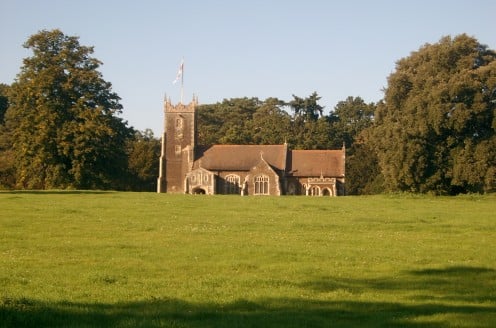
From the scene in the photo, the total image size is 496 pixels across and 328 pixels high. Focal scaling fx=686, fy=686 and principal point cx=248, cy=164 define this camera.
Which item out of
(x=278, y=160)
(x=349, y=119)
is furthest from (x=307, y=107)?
(x=278, y=160)

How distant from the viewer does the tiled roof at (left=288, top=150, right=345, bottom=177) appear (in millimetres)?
79250

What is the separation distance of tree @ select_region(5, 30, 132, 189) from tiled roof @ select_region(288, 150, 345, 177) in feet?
84.1

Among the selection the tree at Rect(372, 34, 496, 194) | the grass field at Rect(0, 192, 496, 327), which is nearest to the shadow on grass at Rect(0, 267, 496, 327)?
the grass field at Rect(0, 192, 496, 327)

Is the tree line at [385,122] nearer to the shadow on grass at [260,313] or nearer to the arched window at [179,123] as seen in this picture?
the arched window at [179,123]

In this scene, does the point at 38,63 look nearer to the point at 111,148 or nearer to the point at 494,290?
the point at 111,148

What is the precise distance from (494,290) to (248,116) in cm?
11221

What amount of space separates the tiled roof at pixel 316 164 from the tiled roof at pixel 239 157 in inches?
58.6

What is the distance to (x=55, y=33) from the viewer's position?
5838 cm

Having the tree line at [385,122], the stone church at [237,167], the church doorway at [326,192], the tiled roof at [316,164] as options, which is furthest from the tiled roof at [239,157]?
the tree line at [385,122]

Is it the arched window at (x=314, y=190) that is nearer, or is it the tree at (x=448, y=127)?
the tree at (x=448, y=127)

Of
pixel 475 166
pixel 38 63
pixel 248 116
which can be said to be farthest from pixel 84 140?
pixel 248 116

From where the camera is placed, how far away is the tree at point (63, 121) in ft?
182

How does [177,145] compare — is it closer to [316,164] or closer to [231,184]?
[231,184]

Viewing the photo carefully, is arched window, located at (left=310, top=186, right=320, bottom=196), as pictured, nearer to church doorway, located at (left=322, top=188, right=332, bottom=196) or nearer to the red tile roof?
church doorway, located at (left=322, top=188, right=332, bottom=196)
